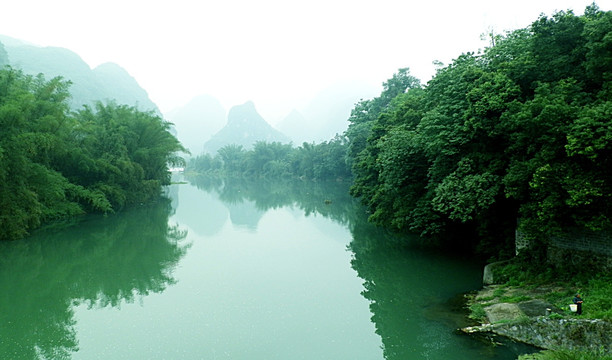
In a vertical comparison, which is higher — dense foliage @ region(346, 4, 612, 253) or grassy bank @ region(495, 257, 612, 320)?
dense foliage @ region(346, 4, 612, 253)

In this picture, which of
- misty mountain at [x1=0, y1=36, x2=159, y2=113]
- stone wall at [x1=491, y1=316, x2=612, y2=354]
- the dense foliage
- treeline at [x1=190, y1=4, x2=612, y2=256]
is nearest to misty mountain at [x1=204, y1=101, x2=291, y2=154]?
misty mountain at [x1=0, y1=36, x2=159, y2=113]

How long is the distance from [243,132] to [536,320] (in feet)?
555

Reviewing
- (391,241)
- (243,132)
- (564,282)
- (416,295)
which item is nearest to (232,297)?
(416,295)

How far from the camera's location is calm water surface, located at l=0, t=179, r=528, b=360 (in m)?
7.73

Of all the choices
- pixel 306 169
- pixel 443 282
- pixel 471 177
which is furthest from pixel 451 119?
pixel 306 169

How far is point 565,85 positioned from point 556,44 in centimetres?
167

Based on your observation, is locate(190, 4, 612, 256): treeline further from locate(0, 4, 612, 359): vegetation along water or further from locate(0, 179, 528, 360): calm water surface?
locate(0, 179, 528, 360): calm water surface

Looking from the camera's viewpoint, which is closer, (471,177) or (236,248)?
(471,177)

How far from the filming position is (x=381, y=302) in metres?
10.1

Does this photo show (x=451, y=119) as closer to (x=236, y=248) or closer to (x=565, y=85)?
(x=565, y=85)

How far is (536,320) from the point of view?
6902 millimetres

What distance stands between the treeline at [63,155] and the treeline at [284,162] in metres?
20.7

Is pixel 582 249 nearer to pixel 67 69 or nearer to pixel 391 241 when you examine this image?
pixel 391 241

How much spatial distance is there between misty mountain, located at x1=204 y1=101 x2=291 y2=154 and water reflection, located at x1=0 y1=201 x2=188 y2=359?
147401mm
